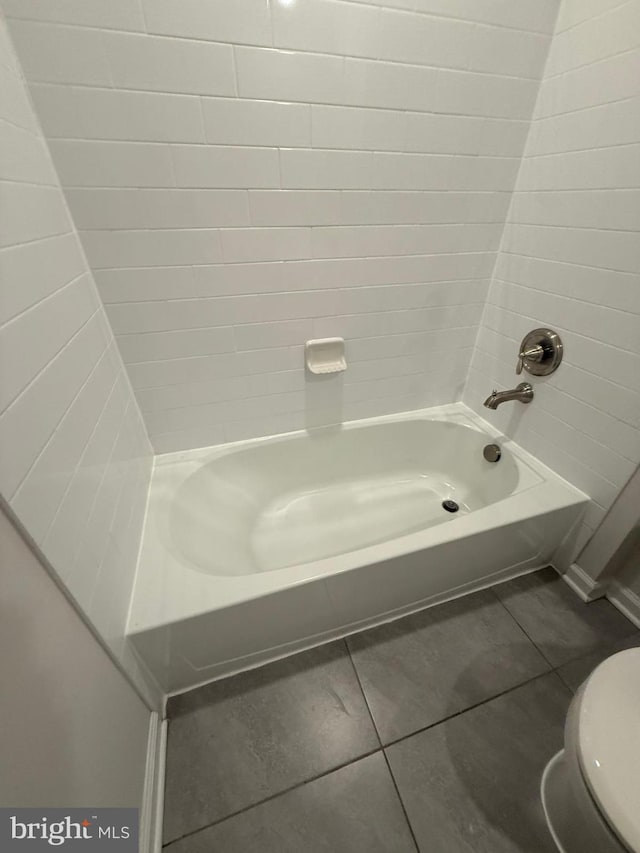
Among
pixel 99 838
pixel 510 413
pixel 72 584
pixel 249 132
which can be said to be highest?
pixel 249 132

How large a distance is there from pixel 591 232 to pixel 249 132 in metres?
1.03

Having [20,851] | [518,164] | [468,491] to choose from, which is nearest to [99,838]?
[20,851]

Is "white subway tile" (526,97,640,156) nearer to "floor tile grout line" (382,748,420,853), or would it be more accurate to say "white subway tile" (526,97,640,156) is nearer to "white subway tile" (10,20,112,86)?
"white subway tile" (10,20,112,86)

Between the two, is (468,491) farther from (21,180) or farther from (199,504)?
(21,180)

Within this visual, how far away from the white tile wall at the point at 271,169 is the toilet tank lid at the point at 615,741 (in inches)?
43.8

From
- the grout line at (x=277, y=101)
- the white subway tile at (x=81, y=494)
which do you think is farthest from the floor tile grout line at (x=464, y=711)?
the grout line at (x=277, y=101)

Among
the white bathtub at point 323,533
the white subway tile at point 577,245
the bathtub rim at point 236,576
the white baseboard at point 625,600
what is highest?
the white subway tile at point 577,245

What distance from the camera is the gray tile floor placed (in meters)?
0.77

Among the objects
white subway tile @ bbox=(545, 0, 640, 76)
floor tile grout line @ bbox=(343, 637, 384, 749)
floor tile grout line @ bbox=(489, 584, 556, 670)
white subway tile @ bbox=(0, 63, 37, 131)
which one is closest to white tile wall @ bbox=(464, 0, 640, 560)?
white subway tile @ bbox=(545, 0, 640, 76)

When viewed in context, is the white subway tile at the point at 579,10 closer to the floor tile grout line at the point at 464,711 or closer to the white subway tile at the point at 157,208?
the white subway tile at the point at 157,208

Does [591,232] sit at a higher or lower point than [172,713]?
higher

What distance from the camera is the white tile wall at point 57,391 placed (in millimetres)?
499

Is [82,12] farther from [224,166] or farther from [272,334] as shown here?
[272,334]

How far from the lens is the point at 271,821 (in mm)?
775
